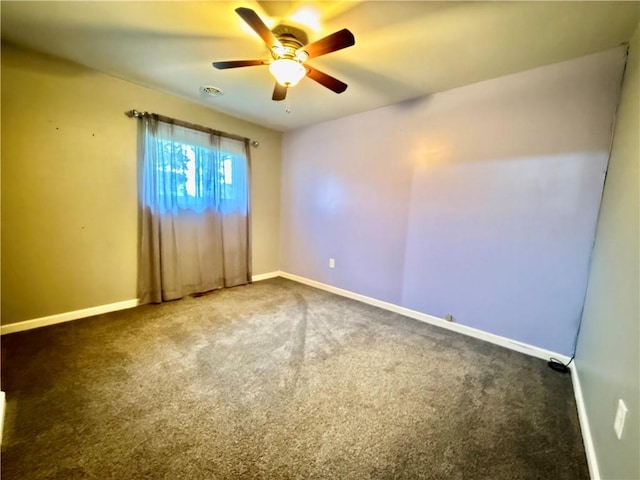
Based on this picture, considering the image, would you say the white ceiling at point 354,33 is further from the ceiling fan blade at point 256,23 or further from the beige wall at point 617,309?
the beige wall at point 617,309

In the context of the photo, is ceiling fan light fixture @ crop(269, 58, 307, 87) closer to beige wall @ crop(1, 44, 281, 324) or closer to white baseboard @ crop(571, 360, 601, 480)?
beige wall @ crop(1, 44, 281, 324)

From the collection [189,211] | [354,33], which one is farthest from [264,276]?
[354,33]

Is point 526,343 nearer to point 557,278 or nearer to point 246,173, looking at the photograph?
point 557,278

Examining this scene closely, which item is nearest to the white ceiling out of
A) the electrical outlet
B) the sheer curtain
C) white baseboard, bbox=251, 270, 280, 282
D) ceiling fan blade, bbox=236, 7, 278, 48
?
ceiling fan blade, bbox=236, 7, 278, 48

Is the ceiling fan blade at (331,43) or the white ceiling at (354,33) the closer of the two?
the ceiling fan blade at (331,43)

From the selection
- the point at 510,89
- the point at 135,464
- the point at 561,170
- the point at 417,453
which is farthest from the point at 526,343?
the point at 135,464

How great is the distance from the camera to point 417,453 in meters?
1.33

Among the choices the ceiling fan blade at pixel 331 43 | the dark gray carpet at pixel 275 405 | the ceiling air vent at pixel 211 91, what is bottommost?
the dark gray carpet at pixel 275 405

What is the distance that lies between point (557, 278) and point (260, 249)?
355 cm

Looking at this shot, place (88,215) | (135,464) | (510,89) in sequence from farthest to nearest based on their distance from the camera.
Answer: (88,215), (510,89), (135,464)

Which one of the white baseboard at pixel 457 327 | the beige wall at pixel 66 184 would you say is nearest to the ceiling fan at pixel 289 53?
the beige wall at pixel 66 184

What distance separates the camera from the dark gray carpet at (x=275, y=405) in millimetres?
1249

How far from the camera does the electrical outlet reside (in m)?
1.02

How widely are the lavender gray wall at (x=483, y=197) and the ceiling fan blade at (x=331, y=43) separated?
158 cm
